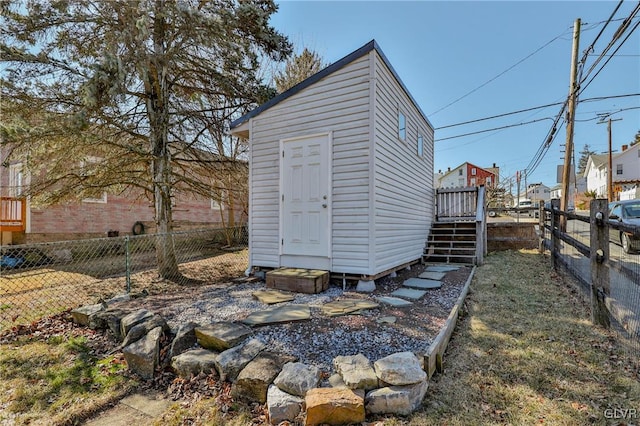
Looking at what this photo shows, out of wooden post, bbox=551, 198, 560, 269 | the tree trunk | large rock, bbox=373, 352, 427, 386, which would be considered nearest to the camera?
large rock, bbox=373, 352, 427, 386

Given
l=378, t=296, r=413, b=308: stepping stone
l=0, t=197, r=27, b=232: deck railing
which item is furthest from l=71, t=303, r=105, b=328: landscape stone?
l=0, t=197, r=27, b=232: deck railing

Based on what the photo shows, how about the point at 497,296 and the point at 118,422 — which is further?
the point at 497,296

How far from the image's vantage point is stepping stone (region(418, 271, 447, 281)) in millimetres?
5239

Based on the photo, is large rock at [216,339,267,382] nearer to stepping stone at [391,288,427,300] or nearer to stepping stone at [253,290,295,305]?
stepping stone at [253,290,295,305]

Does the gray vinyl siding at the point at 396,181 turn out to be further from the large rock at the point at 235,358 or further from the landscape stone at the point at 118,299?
the landscape stone at the point at 118,299

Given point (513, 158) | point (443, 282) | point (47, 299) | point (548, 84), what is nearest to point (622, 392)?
point (443, 282)

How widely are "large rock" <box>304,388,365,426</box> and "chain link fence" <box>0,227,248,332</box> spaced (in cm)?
350

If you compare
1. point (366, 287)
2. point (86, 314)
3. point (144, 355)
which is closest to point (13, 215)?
point (86, 314)

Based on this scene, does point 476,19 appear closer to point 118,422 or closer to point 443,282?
point 443,282

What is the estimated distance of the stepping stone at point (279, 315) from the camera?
3.05 meters

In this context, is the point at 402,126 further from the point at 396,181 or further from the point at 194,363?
the point at 194,363

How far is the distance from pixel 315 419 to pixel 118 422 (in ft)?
4.45

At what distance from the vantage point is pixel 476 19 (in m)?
8.39

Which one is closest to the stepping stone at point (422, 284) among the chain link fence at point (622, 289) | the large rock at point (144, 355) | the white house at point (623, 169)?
the chain link fence at point (622, 289)
